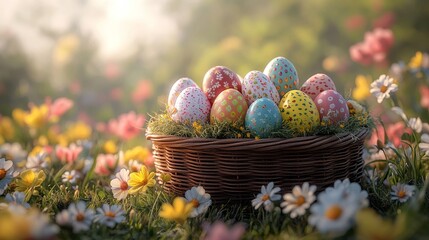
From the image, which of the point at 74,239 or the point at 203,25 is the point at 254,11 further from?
the point at 74,239

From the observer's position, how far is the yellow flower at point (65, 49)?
4816 mm

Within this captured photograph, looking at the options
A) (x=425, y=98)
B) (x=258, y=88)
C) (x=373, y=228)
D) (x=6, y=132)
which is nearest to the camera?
→ (x=373, y=228)

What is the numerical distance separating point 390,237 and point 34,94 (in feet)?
13.8

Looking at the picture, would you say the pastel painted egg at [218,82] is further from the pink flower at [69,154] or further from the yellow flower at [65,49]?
the yellow flower at [65,49]

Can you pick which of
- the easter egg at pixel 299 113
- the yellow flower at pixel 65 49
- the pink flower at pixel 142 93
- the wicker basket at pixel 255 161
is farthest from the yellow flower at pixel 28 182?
the yellow flower at pixel 65 49

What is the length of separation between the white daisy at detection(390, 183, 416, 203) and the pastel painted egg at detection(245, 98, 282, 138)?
18.4 inches

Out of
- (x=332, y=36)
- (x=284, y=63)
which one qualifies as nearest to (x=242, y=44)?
(x=332, y=36)

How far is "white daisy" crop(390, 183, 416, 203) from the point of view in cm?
161

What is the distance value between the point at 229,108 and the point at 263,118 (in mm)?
146

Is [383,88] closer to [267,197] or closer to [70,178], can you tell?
[267,197]

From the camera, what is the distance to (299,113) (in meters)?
1.67

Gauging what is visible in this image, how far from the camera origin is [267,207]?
1477 mm

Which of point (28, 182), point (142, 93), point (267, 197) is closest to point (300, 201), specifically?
point (267, 197)

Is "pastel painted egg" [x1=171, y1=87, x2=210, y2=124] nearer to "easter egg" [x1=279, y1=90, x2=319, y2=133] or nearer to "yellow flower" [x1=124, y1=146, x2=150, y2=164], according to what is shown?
"easter egg" [x1=279, y1=90, x2=319, y2=133]
